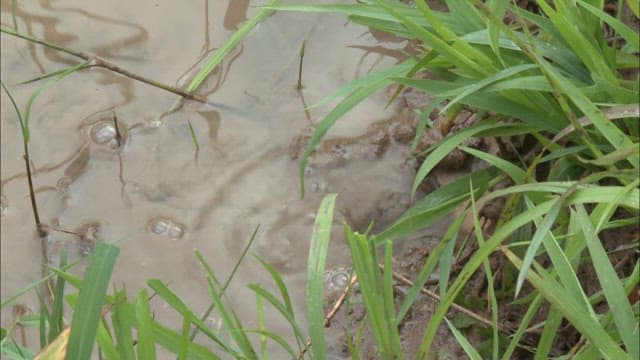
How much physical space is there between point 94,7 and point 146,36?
0.49 feet

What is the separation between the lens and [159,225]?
6.18 feet

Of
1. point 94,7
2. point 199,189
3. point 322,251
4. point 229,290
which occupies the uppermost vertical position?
point 94,7

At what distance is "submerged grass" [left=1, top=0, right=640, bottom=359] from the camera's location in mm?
1259

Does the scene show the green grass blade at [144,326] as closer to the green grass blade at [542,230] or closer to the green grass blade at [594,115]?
the green grass blade at [542,230]

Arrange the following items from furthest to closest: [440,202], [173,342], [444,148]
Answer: [440,202] < [444,148] < [173,342]

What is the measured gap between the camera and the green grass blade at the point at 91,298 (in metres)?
1.09

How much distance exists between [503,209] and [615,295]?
1.61ft

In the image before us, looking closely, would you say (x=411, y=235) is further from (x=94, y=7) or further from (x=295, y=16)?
(x=94, y=7)

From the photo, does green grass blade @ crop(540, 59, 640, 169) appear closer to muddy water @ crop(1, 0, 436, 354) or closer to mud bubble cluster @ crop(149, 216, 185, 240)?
muddy water @ crop(1, 0, 436, 354)

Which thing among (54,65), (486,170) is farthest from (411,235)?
(54,65)

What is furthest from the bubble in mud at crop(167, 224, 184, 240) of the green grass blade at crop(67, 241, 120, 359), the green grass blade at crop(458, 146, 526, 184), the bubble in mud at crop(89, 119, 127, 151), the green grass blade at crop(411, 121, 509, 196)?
the green grass blade at crop(67, 241, 120, 359)

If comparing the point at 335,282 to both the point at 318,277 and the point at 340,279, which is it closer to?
the point at 340,279

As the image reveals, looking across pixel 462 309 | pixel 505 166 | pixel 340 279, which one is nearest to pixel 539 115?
pixel 505 166

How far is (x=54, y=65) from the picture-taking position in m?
2.09
